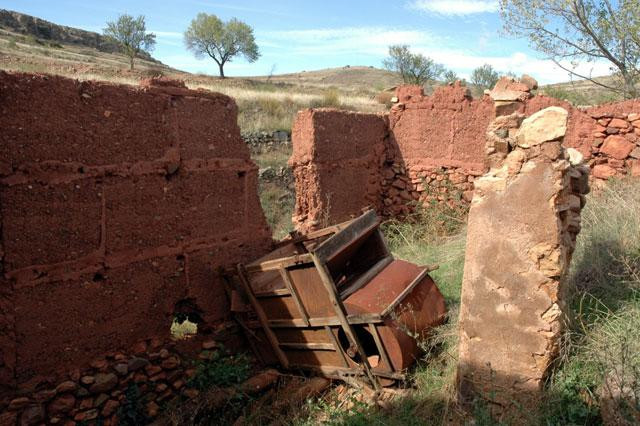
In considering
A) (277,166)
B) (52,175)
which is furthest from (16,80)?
(277,166)

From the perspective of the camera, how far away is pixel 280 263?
440 cm

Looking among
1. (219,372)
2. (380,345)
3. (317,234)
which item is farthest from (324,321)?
(219,372)

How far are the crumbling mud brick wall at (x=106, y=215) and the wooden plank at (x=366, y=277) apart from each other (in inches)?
51.4

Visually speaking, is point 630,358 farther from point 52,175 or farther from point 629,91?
point 629,91

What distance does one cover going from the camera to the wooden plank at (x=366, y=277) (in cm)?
455

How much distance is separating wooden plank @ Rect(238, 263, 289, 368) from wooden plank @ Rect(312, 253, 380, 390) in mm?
905

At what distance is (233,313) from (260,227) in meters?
0.99

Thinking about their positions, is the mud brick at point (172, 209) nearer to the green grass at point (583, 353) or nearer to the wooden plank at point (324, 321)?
the wooden plank at point (324, 321)

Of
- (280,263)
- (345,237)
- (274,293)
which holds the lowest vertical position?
(274,293)

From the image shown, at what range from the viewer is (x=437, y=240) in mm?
7996

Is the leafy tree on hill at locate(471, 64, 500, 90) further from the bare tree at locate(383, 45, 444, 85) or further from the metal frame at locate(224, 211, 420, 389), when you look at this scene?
the metal frame at locate(224, 211, 420, 389)

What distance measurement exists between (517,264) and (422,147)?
5557mm

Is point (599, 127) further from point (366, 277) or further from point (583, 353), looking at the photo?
point (583, 353)

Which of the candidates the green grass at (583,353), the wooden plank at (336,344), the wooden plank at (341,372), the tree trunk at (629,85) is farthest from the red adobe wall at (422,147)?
the tree trunk at (629,85)
